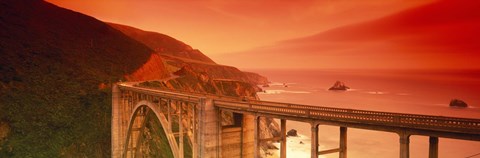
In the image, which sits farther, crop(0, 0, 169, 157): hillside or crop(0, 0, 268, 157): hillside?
crop(0, 0, 268, 157): hillside

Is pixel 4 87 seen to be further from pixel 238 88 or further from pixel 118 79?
pixel 238 88

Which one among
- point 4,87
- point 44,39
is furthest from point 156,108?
point 44,39

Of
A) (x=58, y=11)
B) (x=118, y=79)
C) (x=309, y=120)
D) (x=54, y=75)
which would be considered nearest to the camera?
(x=309, y=120)

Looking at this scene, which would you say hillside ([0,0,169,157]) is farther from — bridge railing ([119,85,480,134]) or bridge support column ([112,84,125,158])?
bridge railing ([119,85,480,134])

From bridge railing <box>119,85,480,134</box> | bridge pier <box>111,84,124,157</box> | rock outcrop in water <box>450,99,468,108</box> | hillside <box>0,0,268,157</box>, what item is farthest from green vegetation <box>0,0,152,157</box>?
rock outcrop in water <box>450,99,468,108</box>

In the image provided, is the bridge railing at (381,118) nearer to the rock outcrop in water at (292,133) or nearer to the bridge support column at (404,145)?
the bridge support column at (404,145)

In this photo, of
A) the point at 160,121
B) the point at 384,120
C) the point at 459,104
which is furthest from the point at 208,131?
the point at 459,104

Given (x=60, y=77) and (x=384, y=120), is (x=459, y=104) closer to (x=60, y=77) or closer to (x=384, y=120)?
(x=384, y=120)
